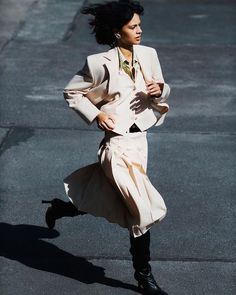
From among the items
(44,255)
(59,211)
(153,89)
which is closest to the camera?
(153,89)

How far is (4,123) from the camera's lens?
10.4 m

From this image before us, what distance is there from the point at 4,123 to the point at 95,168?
3.89 metres

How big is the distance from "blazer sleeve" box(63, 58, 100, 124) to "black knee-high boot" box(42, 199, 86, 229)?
2.59 feet

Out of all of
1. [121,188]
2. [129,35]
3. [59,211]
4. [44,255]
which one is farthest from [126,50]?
[44,255]

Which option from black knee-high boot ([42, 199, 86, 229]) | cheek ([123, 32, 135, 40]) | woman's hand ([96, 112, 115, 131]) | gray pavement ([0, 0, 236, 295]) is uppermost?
cheek ([123, 32, 135, 40])

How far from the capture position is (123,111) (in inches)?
253

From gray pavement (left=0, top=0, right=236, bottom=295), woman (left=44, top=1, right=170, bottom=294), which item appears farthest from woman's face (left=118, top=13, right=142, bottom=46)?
gray pavement (left=0, top=0, right=236, bottom=295)

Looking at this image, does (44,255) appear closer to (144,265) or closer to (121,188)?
(144,265)

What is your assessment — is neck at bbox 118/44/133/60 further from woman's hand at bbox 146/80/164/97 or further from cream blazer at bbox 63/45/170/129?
woman's hand at bbox 146/80/164/97

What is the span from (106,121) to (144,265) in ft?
3.15

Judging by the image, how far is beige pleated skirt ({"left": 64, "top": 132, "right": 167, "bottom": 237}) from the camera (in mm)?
6250

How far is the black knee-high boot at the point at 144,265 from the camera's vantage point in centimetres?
639

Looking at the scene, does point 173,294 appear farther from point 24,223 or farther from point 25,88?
point 25,88

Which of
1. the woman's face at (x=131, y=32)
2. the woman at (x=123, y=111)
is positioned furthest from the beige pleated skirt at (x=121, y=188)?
the woman's face at (x=131, y=32)
